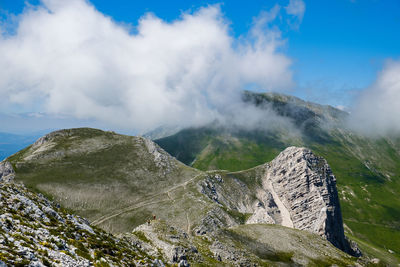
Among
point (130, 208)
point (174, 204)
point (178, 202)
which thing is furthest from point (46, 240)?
point (178, 202)

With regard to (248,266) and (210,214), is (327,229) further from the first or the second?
(248,266)

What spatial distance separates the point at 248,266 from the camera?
52.3 m

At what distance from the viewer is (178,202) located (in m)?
127

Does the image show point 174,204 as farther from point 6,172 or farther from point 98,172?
point 6,172

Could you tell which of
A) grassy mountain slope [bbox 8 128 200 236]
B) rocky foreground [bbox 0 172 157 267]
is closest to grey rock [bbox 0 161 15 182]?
grassy mountain slope [bbox 8 128 200 236]

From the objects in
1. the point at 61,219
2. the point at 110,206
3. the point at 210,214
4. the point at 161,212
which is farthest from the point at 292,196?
the point at 61,219

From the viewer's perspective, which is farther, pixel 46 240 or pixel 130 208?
pixel 130 208

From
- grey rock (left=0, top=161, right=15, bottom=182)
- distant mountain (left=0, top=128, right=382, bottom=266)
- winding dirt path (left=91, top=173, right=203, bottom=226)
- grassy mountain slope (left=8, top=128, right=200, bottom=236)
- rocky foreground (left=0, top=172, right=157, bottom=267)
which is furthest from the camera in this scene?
grey rock (left=0, top=161, right=15, bottom=182)

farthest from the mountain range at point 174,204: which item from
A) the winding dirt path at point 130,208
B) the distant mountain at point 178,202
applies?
the winding dirt path at point 130,208

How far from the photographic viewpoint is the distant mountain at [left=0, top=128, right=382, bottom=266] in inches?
2269

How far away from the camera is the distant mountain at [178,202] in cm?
5762

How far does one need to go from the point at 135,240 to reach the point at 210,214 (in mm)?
69679

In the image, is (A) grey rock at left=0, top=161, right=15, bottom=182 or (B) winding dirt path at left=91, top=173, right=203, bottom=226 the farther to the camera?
(A) grey rock at left=0, top=161, right=15, bottom=182

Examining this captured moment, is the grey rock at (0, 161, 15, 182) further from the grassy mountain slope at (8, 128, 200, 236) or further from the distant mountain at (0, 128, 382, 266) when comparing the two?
the grassy mountain slope at (8, 128, 200, 236)
